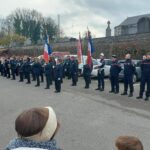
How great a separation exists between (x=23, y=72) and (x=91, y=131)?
14322 mm

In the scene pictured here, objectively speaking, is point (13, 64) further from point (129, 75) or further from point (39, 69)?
point (129, 75)

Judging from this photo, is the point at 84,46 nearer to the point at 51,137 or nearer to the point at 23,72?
the point at 23,72

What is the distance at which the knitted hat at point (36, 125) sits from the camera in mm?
2309

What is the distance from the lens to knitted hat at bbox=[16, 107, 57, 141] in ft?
7.57

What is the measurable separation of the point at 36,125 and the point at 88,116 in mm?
7785

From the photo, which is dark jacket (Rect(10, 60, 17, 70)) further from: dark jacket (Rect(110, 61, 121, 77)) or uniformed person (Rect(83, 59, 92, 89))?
dark jacket (Rect(110, 61, 121, 77))

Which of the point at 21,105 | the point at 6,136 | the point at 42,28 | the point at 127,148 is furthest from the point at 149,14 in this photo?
the point at 127,148

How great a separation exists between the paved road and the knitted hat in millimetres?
4477

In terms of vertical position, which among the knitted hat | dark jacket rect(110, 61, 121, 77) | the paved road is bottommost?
the paved road

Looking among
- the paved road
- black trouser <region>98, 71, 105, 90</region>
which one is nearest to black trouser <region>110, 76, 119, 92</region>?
the paved road

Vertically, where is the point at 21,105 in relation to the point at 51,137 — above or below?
below

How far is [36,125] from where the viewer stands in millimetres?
2299

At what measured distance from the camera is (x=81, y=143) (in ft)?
23.1

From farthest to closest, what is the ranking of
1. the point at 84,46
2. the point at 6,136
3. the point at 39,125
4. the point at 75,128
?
the point at 84,46 → the point at 75,128 → the point at 6,136 → the point at 39,125
